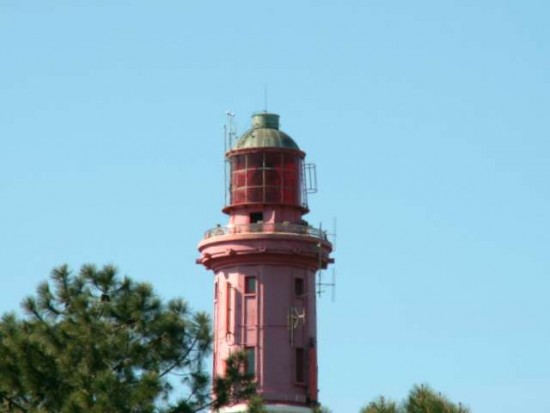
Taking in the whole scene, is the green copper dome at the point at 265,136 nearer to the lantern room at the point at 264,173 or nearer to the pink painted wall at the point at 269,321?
the lantern room at the point at 264,173

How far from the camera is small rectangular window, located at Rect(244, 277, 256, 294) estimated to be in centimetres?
9288

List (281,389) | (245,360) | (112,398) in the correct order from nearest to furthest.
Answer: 1. (112,398)
2. (245,360)
3. (281,389)

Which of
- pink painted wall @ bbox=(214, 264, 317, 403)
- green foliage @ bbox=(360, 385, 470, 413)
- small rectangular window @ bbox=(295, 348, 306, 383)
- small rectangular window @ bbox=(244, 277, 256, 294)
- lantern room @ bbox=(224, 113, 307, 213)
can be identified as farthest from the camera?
lantern room @ bbox=(224, 113, 307, 213)

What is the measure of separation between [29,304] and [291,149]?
3167 centimetres

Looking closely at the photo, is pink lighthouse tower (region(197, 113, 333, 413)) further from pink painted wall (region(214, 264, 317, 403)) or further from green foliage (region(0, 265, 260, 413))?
green foliage (region(0, 265, 260, 413))

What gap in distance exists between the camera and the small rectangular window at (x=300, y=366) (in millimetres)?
92500

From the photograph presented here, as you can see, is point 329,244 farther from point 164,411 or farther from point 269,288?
point 164,411

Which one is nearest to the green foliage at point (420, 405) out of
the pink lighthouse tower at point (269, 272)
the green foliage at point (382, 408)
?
the green foliage at point (382, 408)

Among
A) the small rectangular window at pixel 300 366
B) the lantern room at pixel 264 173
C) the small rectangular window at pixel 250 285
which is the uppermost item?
the lantern room at pixel 264 173

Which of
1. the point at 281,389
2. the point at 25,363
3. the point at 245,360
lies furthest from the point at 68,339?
the point at 281,389

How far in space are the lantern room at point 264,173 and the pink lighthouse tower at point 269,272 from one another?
0.04 metres

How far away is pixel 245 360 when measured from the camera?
221 ft

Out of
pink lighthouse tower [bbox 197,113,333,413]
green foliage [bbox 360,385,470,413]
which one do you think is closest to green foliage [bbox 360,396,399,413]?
green foliage [bbox 360,385,470,413]

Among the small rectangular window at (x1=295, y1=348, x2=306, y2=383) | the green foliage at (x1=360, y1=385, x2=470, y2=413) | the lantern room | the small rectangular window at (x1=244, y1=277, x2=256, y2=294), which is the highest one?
the lantern room
